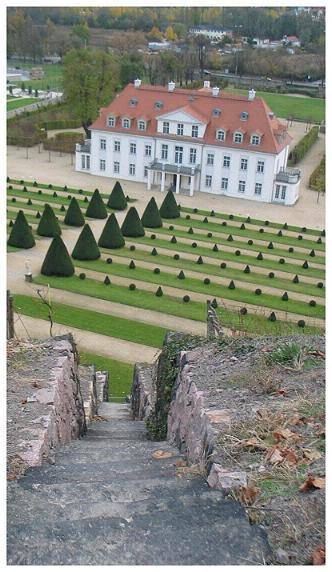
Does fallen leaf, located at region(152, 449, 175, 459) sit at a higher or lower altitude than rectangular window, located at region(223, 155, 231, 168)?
higher

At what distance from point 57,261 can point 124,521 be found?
21.4 meters

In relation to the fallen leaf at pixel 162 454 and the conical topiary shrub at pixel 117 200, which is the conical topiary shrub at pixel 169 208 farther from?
the fallen leaf at pixel 162 454

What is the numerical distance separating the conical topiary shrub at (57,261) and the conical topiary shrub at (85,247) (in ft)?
6.66

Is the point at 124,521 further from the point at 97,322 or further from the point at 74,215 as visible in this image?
the point at 74,215

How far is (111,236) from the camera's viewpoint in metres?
29.4

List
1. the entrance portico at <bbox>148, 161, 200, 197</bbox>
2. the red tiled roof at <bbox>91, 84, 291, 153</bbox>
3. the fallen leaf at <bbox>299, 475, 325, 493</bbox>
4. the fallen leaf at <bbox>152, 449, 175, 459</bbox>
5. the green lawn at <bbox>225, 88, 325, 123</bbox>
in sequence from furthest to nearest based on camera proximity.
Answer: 1. the green lawn at <bbox>225, 88, 325, 123</bbox>
2. the entrance portico at <bbox>148, 161, 200, 197</bbox>
3. the red tiled roof at <bbox>91, 84, 291, 153</bbox>
4. the fallen leaf at <bbox>152, 449, 175, 459</bbox>
5. the fallen leaf at <bbox>299, 475, 325, 493</bbox>

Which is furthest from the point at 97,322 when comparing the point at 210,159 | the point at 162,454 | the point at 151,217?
the point at 210,159

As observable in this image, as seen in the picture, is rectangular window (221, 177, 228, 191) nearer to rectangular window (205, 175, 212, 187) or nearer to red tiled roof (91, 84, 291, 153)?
rectangular window (205, 175, 212, 187)

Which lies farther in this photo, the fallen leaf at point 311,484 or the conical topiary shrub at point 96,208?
the conical topiary shrub at point 96,208

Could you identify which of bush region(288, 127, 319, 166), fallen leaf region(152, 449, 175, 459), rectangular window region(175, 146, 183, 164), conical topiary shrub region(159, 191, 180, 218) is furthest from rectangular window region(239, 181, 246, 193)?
fallen leaf region(152, 449, 175, 459)

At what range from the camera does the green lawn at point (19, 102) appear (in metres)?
64.6

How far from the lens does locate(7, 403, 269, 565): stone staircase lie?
415cm

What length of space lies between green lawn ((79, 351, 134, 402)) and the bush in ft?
116

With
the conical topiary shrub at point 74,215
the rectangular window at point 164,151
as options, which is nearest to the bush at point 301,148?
the rectangular window at point 164,151
